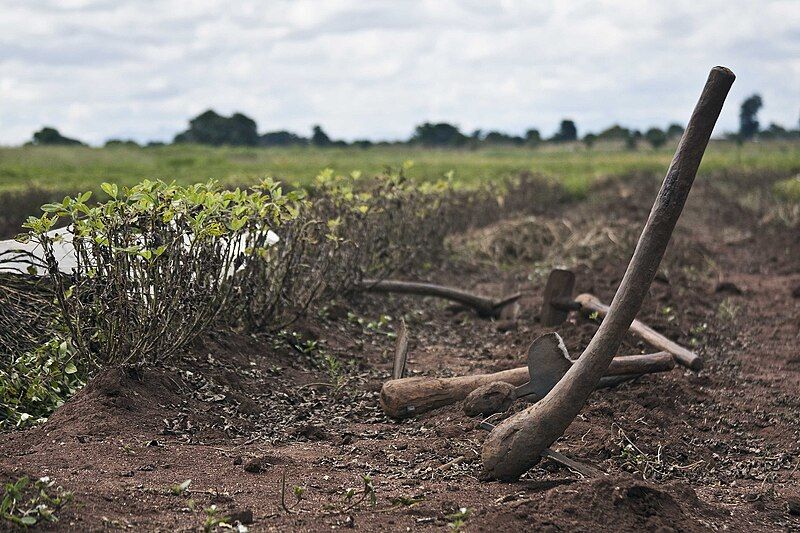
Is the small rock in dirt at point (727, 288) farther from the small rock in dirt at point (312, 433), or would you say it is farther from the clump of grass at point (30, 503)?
the clump of grass at point (30, 503)

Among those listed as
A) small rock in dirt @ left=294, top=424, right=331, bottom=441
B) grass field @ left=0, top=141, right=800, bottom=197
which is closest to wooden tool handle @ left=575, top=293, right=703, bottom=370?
small rock in dirt @ left=294, top=424, right=331, bottom=441

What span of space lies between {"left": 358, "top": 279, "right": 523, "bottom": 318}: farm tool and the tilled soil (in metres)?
0.21

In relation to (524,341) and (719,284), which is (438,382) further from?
(719,284)

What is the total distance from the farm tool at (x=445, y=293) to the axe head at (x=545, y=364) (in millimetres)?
3887

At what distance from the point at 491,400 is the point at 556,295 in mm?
2944

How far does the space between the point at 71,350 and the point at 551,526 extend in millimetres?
3634

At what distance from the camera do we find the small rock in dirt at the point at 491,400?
5594 mm

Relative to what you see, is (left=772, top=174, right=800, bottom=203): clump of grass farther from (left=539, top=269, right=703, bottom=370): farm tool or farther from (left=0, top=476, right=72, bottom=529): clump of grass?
(left=0, top=476, right=72, bottom=529): clump of grass

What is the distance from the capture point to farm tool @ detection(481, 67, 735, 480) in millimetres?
4656

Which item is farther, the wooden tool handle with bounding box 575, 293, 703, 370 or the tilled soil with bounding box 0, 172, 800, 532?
the wooden tool handle with bounding box 575, 293, 703, 370

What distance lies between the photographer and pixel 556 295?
8359 millimetres

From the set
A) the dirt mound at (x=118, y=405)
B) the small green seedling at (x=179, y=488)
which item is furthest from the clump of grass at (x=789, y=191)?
the small green seedling at (x=179, y=488)

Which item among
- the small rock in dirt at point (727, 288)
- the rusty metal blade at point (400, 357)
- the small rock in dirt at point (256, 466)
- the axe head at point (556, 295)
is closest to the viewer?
the small rock in dirt at point (256, 466)

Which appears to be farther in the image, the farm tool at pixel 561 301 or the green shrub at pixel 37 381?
the farm tool at pixel 561 301
